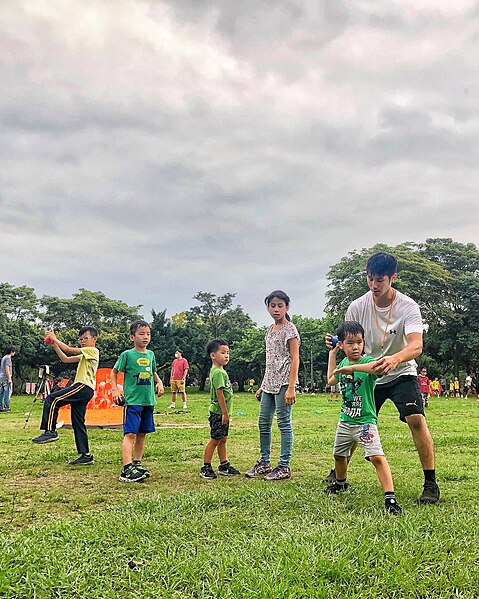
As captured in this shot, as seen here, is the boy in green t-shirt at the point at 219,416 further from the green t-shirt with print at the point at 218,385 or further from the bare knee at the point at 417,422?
the bare knee at the point at 417,422

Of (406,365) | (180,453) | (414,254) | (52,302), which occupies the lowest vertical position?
(180,453)

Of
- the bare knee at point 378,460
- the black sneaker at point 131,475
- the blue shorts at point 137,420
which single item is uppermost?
the blue shorts at point 137,420

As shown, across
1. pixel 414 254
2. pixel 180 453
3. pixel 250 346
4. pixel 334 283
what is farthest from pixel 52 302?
pixel 180 453

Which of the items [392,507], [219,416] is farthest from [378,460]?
[219,416]

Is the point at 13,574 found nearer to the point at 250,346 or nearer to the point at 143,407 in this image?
the point at 143,407

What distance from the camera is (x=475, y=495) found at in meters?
4.47

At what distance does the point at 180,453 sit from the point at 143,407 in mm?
1577

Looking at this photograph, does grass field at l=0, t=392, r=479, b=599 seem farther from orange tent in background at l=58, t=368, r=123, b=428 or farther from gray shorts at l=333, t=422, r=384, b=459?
orange tent in background at l=58, t=368, r=123, b=428

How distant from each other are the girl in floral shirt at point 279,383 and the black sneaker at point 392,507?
1565 millimetres

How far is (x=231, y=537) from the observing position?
3.32 meters

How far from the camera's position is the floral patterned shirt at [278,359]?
5.70 metres

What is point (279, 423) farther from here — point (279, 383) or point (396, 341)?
point (396, 341)

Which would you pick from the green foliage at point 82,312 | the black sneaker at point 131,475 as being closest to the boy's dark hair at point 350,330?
the black sneaker at point 131,475

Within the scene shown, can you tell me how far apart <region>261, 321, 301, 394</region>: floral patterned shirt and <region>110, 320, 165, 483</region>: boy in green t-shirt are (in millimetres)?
1285
